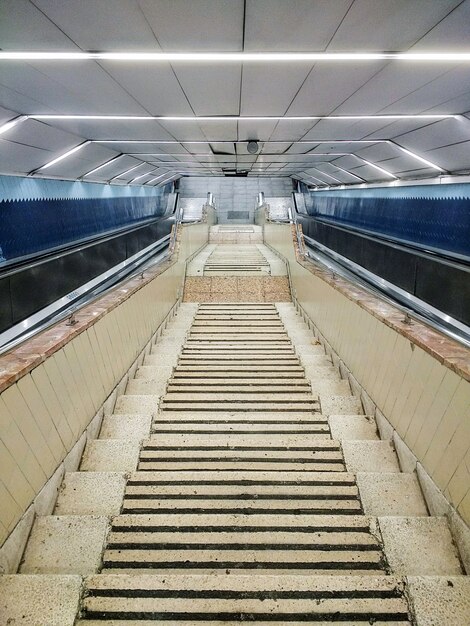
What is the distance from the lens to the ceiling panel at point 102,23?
222 cm

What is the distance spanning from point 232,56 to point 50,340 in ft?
8.48

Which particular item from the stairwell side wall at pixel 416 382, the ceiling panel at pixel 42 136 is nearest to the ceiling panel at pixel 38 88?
the ceiling panel at pixel 42 136

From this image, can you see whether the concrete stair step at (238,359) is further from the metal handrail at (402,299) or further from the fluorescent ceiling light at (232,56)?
the fluorescent ceiling light at (232,56)

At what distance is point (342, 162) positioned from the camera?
8742 millimetres

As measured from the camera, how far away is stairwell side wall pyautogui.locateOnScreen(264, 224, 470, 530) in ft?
5.95

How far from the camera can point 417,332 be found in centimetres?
239

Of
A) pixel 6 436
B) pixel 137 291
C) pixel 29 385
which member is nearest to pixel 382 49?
pixel 137 291

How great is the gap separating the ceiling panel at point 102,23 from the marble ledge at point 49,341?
192cm

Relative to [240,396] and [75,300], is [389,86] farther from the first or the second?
[75,300]

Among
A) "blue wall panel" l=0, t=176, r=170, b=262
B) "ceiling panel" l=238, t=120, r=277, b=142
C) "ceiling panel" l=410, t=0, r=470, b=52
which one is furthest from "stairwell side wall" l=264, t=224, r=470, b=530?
"blue wall panel" l=0, t=176, r=170, b=262

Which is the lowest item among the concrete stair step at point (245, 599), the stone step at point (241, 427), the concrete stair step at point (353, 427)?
the stone step at point (241, 427)

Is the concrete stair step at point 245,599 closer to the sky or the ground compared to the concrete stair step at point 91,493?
closer to the sky

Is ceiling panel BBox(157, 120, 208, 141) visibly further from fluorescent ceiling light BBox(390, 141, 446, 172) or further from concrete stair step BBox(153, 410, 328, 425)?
concrete stair step BBox(153, 410, 328, 425)

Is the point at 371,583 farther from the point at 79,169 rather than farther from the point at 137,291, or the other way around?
the point at 79,169
